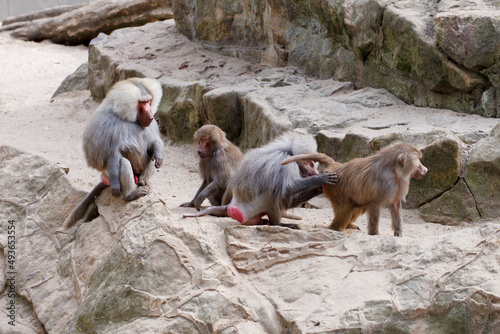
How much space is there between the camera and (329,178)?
4309 mm

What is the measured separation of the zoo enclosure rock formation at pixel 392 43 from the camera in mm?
5363

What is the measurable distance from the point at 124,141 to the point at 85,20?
9230 millimetres

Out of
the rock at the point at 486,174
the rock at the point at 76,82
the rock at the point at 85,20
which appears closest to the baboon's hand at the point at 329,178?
the rock at the point at 486,174

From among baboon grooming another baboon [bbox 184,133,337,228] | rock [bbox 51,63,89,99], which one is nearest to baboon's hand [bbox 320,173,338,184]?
baboon grooming another baboon [bbox 184,133,337,228]

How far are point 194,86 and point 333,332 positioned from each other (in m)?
4.90

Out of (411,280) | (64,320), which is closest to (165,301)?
(64,320)

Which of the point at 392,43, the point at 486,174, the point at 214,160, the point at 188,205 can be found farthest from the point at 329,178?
the point at 392,43

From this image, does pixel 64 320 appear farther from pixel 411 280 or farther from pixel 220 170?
pixel 411 280

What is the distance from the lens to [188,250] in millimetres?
3900

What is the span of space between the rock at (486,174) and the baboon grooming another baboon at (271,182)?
1.27 metres

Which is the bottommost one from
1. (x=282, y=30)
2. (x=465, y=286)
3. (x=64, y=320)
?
(x=64, y=320)

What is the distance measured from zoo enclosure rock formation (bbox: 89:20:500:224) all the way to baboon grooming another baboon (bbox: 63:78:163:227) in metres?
1.74

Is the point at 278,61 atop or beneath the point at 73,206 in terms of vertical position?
atop

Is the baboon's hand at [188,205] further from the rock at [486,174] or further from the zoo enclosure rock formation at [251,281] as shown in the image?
the rock at [486,174]
